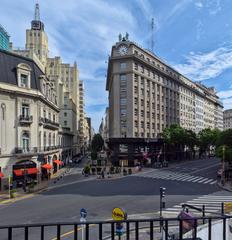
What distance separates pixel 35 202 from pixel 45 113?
835 inches

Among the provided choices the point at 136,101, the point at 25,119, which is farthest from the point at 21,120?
the point at 136,101

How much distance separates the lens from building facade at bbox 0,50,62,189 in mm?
32594

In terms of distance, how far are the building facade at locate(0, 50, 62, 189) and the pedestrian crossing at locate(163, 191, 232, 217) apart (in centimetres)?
2004

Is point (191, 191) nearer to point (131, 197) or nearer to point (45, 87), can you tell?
point (131, 197)

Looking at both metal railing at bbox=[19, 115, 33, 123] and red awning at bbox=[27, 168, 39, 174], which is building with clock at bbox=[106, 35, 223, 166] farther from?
metal railing at bbox=[19, 115, 33, 123]

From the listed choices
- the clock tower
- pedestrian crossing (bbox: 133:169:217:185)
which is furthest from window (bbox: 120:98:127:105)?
the clock tower

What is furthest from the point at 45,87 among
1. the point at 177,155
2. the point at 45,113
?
the point at 177,155

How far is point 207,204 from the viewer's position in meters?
22.1

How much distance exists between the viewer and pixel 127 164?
58750 millimetres

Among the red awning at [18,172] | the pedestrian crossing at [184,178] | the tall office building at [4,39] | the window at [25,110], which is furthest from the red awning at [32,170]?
the tall office building at [4,39]

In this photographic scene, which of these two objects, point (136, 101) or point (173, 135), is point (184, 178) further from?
point (136, 101)

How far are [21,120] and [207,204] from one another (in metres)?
24.8

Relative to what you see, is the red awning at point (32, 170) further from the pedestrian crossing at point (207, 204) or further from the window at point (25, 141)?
the pedestrian crossing at point (207, 204)

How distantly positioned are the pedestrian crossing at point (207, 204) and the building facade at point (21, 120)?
2004 cm
